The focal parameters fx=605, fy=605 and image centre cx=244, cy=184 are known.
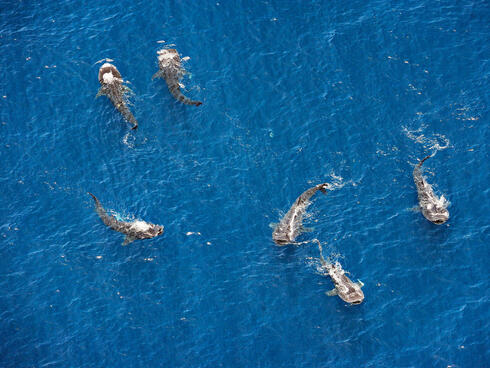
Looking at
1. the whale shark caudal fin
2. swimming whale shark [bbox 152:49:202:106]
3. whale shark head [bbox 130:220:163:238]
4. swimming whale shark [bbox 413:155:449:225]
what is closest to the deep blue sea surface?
the whale shark caudal fin

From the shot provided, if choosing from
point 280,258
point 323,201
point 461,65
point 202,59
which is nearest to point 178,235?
point 280,258

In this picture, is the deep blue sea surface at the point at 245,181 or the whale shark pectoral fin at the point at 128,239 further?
the whale shark pectoral fin at the point at 128,239

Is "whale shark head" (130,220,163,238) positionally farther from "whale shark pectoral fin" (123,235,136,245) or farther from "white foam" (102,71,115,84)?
"white foam" (102,71,115,84)

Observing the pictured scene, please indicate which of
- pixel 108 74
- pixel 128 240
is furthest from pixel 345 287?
pixel 108 74

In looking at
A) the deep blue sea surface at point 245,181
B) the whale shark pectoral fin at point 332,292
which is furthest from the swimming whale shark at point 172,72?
the whale shark pectoral fin at point 332,292

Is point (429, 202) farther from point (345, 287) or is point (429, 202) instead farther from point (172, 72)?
point (172, 72)

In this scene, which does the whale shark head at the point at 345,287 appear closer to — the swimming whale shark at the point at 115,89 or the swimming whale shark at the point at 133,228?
the swimming whale shark at the point at 133,228

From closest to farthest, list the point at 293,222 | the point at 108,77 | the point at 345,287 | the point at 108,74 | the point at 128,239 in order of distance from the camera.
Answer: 1. the point at 345,287
2. the point at 293,222
3. the point at 128,239
4. the point at 108,77
5. the point at 108,74
